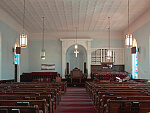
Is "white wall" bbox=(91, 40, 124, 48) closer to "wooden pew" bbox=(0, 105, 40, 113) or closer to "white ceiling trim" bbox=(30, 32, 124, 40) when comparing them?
"white ceiling trim" bbox=(30, 32, 124, 40)

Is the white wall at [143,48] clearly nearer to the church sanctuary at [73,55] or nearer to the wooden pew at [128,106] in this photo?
the church sanctuary at [73,55]

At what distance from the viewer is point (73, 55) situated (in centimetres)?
2555

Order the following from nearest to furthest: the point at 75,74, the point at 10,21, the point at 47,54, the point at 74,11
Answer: the point at 74,11 → the point at 10,21 → the point at 75,74 → the point at 47,54

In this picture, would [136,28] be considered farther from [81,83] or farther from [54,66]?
[54,66]

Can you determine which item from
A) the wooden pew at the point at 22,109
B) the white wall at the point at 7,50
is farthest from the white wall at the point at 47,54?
the wooden pew at the point at 22,109

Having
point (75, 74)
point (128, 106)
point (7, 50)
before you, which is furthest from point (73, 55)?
point (128, 106)

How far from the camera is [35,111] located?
3484 millimetres

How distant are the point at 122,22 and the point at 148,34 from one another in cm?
389

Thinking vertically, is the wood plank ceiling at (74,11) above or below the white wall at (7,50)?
above

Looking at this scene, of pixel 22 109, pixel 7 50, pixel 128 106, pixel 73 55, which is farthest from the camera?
pixel 73 55

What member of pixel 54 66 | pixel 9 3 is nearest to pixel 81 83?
pixel 54 66

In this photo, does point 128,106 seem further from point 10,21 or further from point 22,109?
point 10,21

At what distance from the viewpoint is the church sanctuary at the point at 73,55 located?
20.3 ft

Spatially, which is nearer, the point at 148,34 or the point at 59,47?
the point at 148,34
